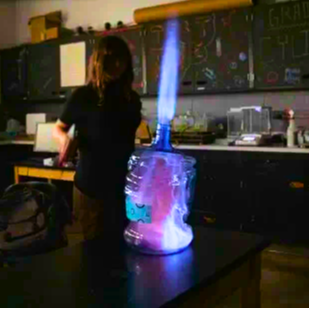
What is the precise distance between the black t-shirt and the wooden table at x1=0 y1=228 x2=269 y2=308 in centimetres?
63

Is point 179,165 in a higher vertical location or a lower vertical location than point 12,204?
higher

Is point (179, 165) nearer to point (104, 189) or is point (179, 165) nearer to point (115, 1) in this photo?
point (104, 189)

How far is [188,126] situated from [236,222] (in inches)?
41.9

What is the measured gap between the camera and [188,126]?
436cm

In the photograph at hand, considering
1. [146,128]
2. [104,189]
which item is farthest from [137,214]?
[146,128]

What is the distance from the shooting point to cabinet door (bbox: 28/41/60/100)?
5324 millimetres

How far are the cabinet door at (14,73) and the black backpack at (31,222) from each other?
3724 millimetres

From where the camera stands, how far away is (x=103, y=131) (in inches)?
72.1

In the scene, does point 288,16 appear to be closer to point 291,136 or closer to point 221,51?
point 221,51

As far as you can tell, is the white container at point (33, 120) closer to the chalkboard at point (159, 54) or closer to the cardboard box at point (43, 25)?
the cardboard box at point (43, 25)

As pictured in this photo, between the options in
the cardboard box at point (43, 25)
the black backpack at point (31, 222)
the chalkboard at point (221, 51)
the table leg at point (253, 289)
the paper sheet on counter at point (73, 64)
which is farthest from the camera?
the cardboard box at point (43, 25)

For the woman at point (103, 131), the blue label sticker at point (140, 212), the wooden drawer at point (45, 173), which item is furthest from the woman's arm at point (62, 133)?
the wooden drawer at point (45, 173)

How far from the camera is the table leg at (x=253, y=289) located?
0.70 m

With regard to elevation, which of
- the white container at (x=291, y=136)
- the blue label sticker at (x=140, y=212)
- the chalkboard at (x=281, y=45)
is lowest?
the blue label sticker at (x=140, y=212)
